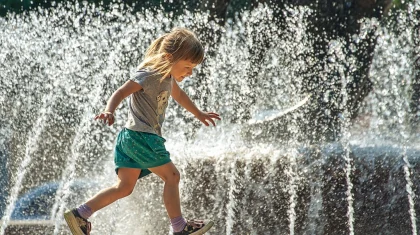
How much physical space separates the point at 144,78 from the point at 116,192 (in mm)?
537

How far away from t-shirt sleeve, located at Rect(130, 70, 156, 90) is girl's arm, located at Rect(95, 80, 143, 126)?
0.02 m

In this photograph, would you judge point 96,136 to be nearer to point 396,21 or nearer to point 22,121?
point 22,121

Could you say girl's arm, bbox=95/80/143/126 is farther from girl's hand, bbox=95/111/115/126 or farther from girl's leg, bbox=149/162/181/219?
girl's leg, bbox=149/162/181/219

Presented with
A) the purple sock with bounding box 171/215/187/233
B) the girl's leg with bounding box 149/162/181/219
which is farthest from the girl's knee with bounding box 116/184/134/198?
the purple sock with bounding box 171/215/187/233

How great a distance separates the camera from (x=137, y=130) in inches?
125

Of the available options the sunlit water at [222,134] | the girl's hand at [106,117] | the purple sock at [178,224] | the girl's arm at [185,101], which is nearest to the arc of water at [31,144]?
the sunlit water at [222,134]

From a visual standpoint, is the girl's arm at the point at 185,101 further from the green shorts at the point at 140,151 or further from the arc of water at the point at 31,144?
the arc of water at the point at 31,144

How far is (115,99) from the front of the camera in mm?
3047

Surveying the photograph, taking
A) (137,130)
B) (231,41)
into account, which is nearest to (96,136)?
(231,41)

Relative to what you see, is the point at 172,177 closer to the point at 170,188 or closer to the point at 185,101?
the point at 170,188

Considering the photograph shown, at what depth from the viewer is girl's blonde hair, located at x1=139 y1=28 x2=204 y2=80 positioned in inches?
128

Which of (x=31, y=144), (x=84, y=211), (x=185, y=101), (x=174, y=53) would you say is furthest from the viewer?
(x=31, y=144)

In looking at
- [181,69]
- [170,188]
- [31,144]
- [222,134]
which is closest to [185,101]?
[181,69]

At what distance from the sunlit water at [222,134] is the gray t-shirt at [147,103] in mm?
1288
